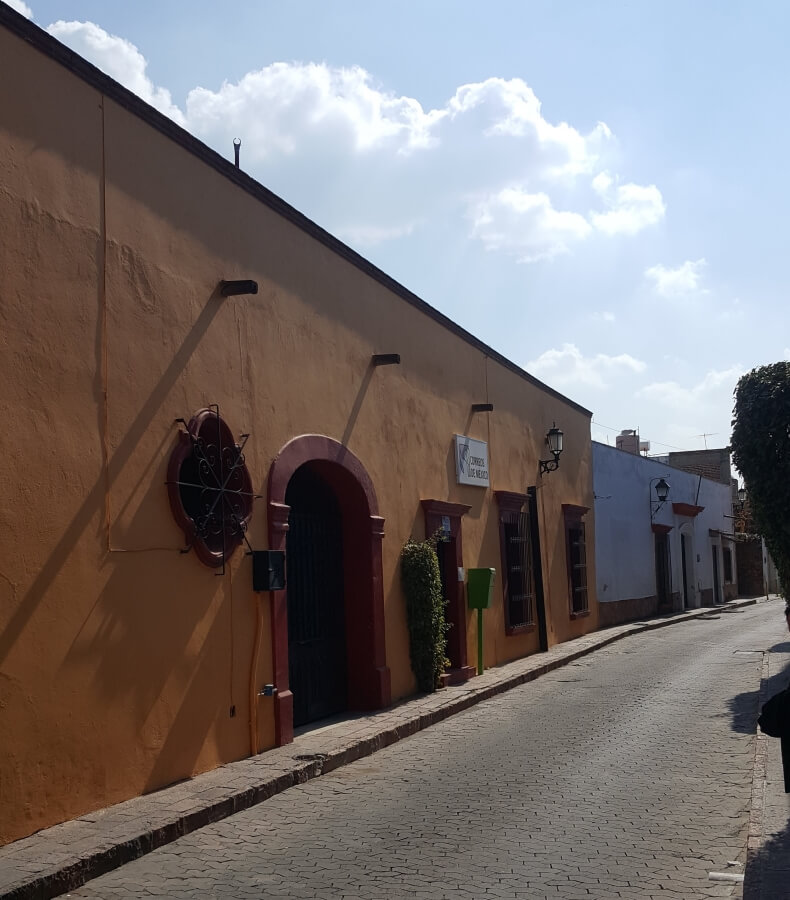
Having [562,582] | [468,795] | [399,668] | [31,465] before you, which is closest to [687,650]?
[562,582]

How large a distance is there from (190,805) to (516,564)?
10.9 meters

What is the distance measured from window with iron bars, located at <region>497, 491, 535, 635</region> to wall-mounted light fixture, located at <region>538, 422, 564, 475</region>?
1518mm

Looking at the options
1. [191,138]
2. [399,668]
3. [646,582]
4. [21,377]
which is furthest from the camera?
[646,582]

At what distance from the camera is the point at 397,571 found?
12664 millimetres

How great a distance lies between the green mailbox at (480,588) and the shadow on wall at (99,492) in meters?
6.87

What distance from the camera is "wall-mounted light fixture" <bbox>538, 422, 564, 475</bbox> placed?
19219mm

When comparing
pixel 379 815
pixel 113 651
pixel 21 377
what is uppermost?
pixel 21 377

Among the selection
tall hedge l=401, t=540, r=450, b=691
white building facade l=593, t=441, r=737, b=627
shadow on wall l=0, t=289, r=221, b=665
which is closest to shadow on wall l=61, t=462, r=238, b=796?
shadow on wall l=0, t=289, r=221, b=665

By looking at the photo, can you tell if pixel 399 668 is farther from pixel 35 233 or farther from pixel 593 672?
pixel 35 233

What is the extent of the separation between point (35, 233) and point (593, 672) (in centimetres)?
1115

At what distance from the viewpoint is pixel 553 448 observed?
19.3 metres

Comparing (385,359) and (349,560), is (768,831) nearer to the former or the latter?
(349,560)

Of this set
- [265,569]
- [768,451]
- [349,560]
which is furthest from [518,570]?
[265,569]

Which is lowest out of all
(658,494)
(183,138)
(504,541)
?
(504,541)
